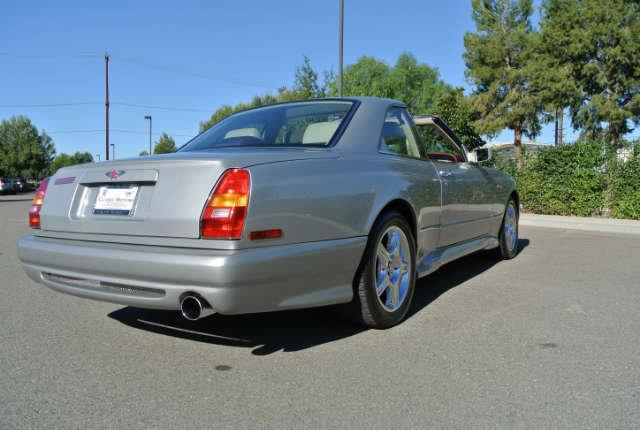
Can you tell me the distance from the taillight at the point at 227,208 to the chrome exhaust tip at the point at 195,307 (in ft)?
1.00

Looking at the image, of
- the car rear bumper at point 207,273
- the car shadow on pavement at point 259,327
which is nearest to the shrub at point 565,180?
the car shadow on pavement at point 259,327

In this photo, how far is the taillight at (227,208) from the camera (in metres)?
2.69

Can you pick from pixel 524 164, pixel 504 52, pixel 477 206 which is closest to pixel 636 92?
pixel 504 52

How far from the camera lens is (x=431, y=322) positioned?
385 cm

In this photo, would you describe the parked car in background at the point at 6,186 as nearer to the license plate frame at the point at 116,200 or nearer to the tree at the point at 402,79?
the tree at the point at 402,79

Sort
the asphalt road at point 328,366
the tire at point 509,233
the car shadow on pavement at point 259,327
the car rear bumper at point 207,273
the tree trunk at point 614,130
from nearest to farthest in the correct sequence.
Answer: the asphalt road at point 328,366 < the car rear bumper at point 207,273 < the car shadow on pavement at point 259,327 < the tire at point 509,233 < the tree trunk at point 614,130

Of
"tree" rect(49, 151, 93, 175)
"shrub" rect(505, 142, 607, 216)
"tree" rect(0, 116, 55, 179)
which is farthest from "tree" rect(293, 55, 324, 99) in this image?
"tree" rect(49, 151, 93, 175)

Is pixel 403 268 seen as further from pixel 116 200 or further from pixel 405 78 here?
pixel 405 78

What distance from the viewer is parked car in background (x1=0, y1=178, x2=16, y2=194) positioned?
43.7 m

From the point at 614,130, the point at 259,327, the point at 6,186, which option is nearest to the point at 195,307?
the point at 259,327

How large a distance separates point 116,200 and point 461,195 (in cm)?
290

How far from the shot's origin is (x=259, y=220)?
275 cm

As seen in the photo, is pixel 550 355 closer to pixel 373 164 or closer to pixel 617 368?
pixel 617 368

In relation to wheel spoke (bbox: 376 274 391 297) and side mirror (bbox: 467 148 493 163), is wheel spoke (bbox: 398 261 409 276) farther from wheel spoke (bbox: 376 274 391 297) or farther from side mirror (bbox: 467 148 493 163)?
side mirror (bbox: 467 148 493 163)
